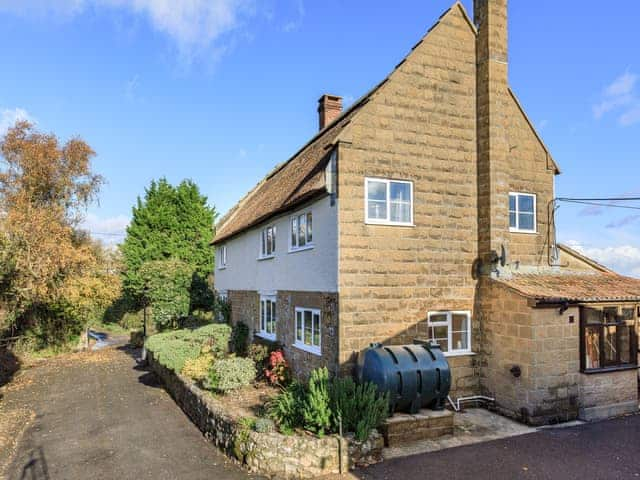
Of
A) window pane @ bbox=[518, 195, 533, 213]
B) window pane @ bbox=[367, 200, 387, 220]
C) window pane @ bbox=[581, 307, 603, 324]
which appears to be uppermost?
window pane @ bbox=[518, 195, 533, 213]

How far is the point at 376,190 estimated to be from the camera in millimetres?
11539

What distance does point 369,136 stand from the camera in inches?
451

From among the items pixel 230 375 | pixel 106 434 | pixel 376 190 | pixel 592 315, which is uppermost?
pixel 376 190

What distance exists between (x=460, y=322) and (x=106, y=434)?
10.3m

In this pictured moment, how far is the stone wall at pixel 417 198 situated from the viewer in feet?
36.2

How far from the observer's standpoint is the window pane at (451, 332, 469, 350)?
12164mm

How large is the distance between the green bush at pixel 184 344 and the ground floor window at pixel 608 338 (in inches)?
472

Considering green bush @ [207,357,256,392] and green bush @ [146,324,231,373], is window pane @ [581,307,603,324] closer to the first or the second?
green bush @ [207,357,256,392]

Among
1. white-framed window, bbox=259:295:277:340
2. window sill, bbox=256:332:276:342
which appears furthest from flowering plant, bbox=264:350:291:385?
white-framed window, bbox=259:295:277:340

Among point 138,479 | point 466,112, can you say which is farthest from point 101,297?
point 466,112

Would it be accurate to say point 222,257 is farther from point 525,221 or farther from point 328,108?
point 525,221

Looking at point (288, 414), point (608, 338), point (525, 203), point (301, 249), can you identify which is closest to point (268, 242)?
point (301, 249)

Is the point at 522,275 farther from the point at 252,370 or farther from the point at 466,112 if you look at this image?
the point at 252,370

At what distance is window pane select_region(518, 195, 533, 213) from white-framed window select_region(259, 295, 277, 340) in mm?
8901
